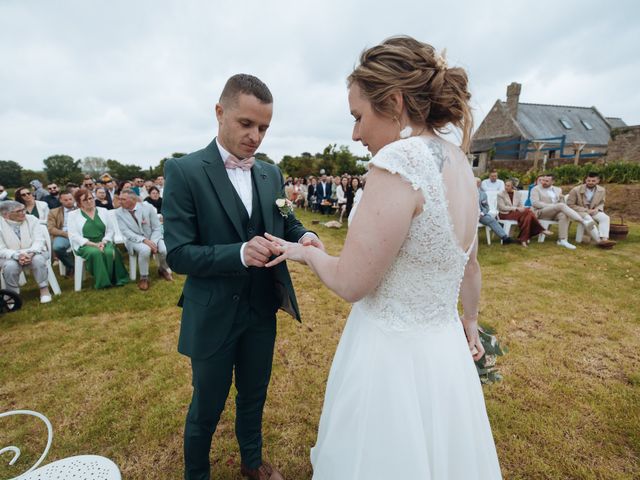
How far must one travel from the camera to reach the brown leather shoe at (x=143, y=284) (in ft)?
21.2

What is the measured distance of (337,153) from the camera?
46.5m

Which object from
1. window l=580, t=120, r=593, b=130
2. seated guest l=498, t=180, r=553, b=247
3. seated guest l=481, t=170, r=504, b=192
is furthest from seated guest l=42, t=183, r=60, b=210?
window l=580, t=120, r=593, b=130

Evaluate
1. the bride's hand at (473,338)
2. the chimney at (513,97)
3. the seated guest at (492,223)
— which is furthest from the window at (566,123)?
the bride's hand at (473,338)

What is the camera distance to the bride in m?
1.20

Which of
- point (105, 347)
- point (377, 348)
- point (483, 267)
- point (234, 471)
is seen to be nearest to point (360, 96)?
point (377, 348)

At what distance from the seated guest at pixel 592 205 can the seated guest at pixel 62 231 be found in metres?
13.2

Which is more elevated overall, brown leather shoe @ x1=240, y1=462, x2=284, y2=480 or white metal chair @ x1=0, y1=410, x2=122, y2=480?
white metal chair @ x1=0, y1=410, x2=122, y2=480

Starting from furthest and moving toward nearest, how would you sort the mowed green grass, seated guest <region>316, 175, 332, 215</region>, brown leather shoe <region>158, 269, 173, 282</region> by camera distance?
seated guest <region>316, 175, 332, 215</region> → brown leather shoe <region>158, 269, 173, 282</region> → the mowed green grass

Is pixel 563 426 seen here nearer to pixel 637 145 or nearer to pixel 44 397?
pixel 44 397

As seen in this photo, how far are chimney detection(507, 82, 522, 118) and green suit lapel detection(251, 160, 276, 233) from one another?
39.5m

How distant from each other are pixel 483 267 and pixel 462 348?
6706 mm

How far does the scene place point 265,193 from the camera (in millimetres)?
1973

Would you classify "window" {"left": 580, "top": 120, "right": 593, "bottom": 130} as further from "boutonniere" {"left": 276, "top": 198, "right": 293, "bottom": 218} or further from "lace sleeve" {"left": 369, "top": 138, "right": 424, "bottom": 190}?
"lace sleeve" {"left": 369, "top": 138, "right": 424, "bottom": 190}

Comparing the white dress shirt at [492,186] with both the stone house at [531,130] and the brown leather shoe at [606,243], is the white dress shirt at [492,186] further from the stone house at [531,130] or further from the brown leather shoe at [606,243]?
the stone house at [531,130]
